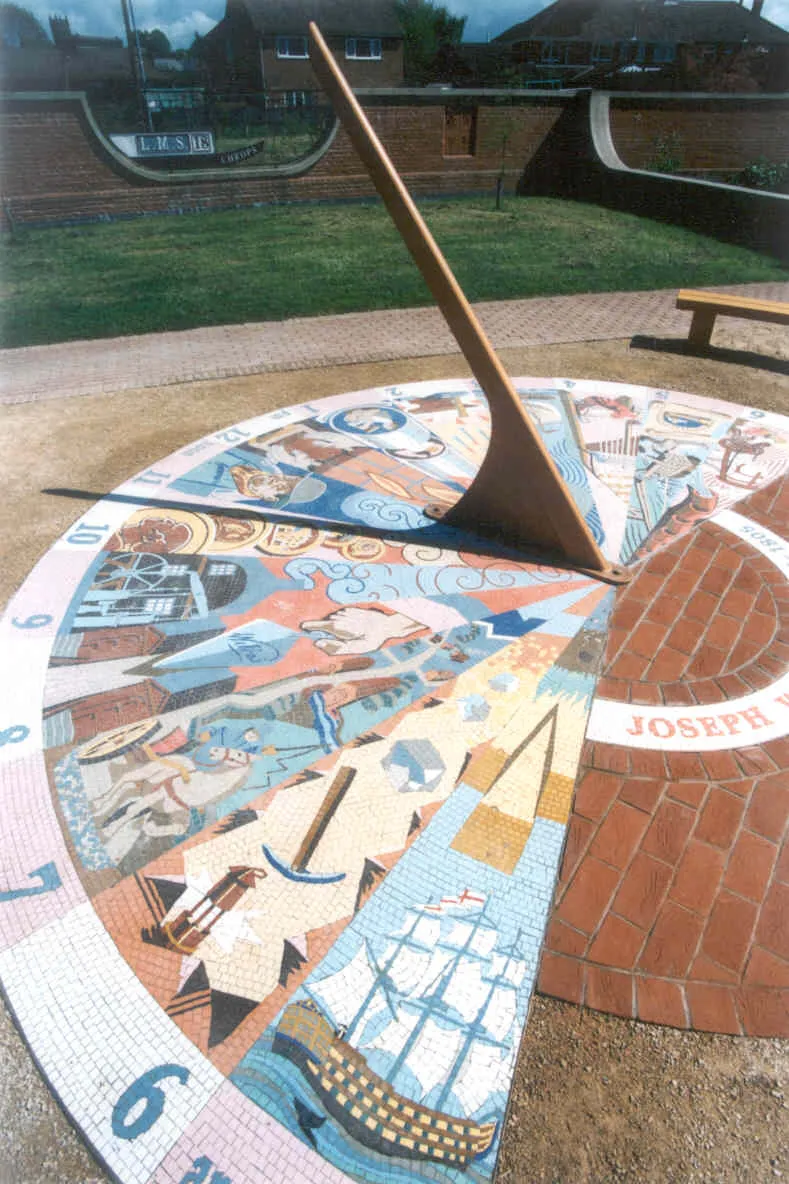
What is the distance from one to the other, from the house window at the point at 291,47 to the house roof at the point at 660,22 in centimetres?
1565

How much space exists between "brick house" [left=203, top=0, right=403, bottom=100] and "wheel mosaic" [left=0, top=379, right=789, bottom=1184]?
43129 mm

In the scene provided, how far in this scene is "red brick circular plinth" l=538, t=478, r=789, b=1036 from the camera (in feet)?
10.4

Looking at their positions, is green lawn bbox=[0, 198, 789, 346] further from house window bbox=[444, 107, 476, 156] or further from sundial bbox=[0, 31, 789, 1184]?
sundial bbox=[0, 31, 789, 1184]

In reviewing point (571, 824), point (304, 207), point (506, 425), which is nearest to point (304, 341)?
point (506, 425)

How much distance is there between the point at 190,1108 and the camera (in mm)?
2783

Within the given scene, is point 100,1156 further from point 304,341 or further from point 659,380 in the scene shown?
point 304,341

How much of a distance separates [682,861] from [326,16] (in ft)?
167

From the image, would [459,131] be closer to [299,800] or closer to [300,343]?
[300,343]

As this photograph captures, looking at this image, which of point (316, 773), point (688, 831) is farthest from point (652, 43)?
point (316, 773)

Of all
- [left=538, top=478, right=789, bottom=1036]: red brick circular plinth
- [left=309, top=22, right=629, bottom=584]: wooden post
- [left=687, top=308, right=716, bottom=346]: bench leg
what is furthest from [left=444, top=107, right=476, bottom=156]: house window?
[left=538, top=478, right=789, bottom=1036]: red brick circular plinth

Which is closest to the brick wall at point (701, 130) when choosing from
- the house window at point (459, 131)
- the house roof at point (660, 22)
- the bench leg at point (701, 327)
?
the house window at point (459, 131)

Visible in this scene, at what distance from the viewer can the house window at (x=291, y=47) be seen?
41.1m

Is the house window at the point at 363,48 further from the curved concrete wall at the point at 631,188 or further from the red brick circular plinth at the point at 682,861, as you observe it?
the red brick circular plinth at the point at 682,861

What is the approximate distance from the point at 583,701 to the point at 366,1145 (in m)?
2.58
